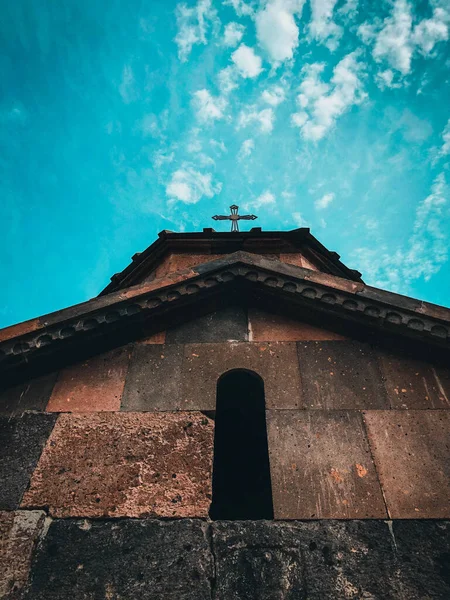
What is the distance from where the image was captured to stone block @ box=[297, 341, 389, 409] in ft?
14.2

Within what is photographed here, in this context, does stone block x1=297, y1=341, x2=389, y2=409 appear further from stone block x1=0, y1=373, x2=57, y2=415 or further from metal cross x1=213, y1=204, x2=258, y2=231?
metal cross x1=213, y1=204, x2=258, y2=231

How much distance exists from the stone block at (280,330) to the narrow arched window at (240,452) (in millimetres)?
529

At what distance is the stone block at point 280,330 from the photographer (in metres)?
4.98

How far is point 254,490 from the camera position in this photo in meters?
6.64

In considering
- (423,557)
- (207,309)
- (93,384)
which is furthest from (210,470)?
(207,309)

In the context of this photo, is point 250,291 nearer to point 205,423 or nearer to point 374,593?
point 205,423

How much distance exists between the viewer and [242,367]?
186 inches

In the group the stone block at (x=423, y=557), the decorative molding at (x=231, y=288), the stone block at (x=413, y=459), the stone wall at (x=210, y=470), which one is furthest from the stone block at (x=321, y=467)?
the decorative molding at (x=231, y=288)

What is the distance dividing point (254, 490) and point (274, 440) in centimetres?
303

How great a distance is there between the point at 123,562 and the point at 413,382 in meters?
3.20

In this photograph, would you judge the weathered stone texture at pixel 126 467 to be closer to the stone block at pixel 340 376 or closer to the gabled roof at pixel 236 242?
the stone block at pixel 340 376

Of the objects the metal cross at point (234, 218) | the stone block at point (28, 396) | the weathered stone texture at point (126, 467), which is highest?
the metal cross at point (234, 218)

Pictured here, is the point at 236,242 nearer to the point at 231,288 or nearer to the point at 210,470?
the point at 231,288

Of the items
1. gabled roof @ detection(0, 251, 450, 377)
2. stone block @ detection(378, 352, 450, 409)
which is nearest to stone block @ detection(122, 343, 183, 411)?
gabled roof @ detection(0, 251, 450, 377)
